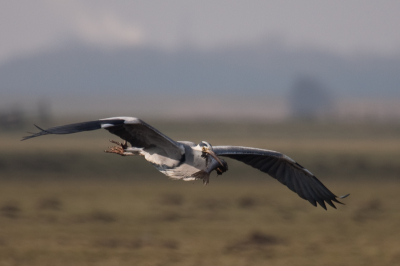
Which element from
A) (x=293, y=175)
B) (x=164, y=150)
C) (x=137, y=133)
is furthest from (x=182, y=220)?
(x=137, y=133)

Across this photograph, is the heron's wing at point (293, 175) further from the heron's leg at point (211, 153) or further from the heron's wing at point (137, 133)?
the heron's wing at point (137, 133)

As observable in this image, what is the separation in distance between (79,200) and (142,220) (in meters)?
5.71

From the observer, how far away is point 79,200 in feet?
95.2

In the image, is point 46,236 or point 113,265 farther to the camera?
point 46,236

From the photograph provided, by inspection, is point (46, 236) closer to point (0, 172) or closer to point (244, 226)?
point (244, 226)

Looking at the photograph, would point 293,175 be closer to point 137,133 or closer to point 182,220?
point 137,133

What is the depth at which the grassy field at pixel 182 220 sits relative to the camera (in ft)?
61.3

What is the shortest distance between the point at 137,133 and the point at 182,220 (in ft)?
45.8

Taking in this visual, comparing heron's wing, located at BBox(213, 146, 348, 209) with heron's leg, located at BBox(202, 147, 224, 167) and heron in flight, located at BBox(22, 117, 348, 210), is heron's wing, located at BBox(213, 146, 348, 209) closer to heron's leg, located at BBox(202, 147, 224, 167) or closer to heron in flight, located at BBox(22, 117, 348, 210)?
heron in flight, located at BBox(22, 117, 348, 210)

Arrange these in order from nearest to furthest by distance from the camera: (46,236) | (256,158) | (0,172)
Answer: (256,158) → (46,236) → (0,172)

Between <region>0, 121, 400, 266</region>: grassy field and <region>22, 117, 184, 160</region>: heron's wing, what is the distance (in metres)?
7.49

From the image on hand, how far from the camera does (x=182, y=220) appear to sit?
24000 mm

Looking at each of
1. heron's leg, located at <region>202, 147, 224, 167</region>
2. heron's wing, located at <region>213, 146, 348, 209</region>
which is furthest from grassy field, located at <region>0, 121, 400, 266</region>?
heron's leg, located at <region>202, 147, 224, 167</region>

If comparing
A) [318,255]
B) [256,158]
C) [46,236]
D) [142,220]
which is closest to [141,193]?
[142,220]
